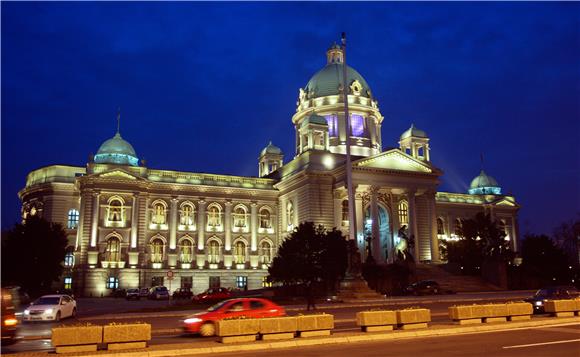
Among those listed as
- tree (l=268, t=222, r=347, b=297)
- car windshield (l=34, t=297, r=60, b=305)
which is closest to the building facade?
tree (l=268, t=222, r=347, b=297)

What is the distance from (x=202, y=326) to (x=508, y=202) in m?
84.0

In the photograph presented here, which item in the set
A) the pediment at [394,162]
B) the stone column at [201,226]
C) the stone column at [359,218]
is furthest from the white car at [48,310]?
the stone column at [359,218]

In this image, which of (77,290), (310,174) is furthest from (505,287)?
(77,290)

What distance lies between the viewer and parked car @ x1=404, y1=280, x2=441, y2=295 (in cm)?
5194

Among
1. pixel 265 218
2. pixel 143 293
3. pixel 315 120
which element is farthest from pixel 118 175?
pixel 315 120

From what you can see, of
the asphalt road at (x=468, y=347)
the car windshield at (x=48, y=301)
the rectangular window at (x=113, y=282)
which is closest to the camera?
the asphalt road at (x=468, y=347)

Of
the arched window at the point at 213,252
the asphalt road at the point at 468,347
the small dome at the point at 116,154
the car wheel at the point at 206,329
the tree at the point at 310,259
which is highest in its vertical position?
the small dome at the point at 116,154

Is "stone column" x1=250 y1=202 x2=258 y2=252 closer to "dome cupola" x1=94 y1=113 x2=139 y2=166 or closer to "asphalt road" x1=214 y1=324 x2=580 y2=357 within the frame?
"dome cupola" x1=94 y1=113 x2=139 y2=166

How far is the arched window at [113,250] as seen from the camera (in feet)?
220

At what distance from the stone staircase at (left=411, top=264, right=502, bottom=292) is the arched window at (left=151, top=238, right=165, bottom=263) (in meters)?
31.8

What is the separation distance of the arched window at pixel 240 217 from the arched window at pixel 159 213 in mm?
9505

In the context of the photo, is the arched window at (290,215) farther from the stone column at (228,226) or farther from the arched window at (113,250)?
the arched window at (113,250)

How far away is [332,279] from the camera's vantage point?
48844mm

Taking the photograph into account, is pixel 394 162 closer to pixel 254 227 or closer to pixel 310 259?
pixel 254 227
